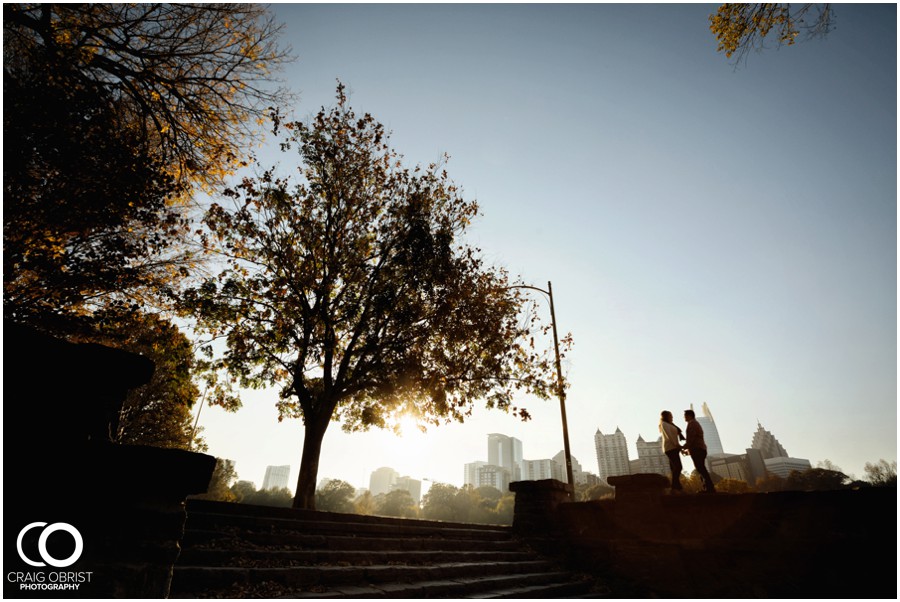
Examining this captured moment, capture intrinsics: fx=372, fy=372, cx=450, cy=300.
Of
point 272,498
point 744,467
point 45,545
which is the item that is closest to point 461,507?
point 272,498

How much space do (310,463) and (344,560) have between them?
6.54 metres

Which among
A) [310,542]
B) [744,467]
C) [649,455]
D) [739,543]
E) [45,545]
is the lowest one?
[310,542]

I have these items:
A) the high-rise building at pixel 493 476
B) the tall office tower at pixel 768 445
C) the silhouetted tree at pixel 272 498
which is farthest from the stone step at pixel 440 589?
the tall office tower at pixel 768 445

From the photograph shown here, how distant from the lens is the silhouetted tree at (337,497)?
78.6 meters

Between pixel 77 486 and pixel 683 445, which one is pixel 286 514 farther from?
pixel 683 445

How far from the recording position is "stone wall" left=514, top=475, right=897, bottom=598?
17.6 feet

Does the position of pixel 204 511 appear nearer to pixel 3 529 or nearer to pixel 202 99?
pixel 3 529

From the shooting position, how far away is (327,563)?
216 inches

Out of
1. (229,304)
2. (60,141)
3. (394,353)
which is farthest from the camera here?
(394,353)

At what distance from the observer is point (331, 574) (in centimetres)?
495

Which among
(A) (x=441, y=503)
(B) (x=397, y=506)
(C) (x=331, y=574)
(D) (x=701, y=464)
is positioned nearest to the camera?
(C) (x=331, y=574)

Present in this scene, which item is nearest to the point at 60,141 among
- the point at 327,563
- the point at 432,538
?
the point at 327,563

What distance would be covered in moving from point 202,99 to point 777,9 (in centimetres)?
1091

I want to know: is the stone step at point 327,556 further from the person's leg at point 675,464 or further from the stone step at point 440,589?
the person's leg at point 675,464
